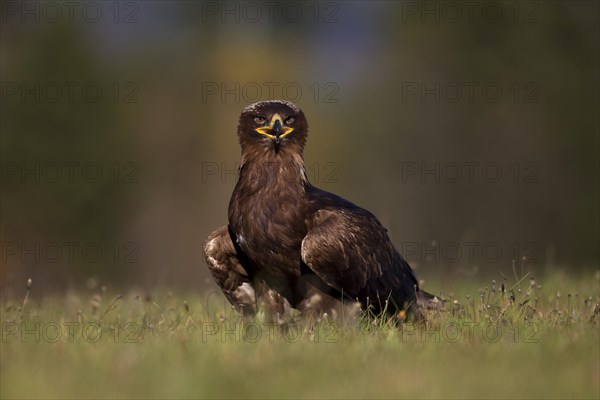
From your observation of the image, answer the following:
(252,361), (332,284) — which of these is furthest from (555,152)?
(252,361)

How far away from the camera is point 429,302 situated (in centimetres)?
914

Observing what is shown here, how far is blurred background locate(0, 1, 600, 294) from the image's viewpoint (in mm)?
26844

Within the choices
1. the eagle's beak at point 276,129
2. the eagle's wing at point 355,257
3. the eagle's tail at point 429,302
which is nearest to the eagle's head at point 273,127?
the eagle's beak at point 276,129

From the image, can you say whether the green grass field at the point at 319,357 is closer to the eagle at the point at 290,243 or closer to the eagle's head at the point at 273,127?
the eagle at the point at 290,243

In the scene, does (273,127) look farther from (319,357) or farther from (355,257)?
(319,357)

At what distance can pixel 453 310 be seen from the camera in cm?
851

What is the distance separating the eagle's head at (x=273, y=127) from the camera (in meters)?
8.95

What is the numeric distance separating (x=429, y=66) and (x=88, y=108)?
14.9 m

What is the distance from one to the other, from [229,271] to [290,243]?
3.39 feet

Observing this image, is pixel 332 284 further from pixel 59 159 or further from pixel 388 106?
pixel 59 159

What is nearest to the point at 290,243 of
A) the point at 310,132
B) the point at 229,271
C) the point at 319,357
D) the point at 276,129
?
the point at 229,271

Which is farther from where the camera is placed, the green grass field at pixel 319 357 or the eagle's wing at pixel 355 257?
the eagle's wing at pixel 355 257

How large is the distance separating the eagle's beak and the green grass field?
6.07ft

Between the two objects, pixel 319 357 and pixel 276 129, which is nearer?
pixel 319 357
